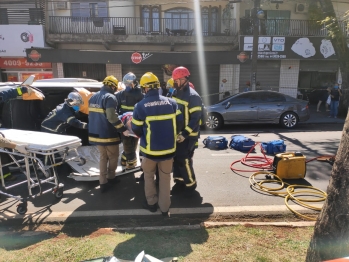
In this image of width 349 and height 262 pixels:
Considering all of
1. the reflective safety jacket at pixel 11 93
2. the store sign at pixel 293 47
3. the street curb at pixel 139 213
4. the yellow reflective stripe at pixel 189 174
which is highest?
the store sign at pixel 293 47

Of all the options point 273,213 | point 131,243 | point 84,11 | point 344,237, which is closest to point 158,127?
point 131,243

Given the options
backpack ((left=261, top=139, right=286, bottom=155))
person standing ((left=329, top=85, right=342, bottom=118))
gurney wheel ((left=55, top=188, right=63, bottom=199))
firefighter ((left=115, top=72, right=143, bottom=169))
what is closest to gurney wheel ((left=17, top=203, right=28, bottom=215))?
gurney wheel ((left=55, top=188, right=63, bottom=199))

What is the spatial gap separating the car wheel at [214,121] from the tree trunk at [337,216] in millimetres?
8659

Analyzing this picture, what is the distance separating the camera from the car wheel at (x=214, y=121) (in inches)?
438

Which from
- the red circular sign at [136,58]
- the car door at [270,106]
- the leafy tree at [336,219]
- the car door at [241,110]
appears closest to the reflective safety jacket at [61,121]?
the leafy tree at [336,219]

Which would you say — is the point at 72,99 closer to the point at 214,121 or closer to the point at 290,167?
the point at 290,167

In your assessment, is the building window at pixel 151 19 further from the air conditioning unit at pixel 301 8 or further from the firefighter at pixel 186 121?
the firefighter at pixel 186 121

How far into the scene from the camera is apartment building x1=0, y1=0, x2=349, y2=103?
17.1 meters

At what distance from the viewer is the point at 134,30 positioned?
18594 millimetres

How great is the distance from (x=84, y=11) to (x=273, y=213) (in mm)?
18506

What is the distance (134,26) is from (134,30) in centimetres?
25

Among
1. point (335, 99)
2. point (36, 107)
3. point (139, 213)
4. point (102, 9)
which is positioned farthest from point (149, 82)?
point (102, 9)

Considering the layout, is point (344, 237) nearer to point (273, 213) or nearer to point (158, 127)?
point (273, 213)

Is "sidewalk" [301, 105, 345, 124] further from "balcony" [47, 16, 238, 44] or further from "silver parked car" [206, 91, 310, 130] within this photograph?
"balcony" [47, 16, 238, 44]
